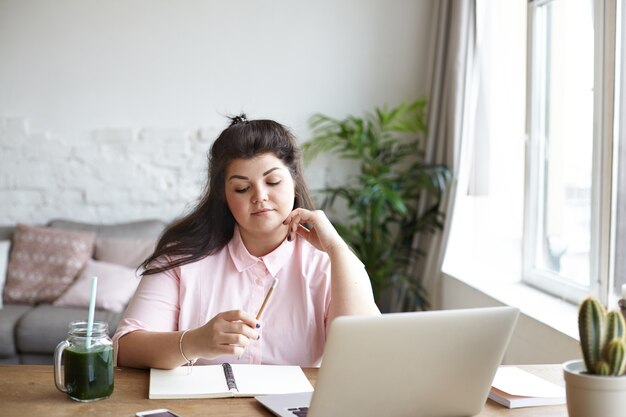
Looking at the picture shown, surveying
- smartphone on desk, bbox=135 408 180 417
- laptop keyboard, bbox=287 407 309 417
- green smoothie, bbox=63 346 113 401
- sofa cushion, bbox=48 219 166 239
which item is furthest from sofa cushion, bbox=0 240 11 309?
laptop keyboard, bbox=287 407 309 417

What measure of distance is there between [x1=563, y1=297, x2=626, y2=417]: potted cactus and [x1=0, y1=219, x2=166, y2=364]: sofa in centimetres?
272

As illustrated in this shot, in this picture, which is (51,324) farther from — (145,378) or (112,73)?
(145,378)

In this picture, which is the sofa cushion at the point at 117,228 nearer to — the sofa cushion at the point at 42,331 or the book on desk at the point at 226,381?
the sofa cushion at the point at 42,331

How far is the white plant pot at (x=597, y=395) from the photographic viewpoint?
4.37 feet

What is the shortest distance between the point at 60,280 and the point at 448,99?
2.24 m

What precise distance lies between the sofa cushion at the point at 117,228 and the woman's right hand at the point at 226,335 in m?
2.79

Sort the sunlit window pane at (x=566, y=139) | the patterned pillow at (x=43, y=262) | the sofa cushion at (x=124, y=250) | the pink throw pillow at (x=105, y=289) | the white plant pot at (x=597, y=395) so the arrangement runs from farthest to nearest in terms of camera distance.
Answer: the sofa cushion at (x=124, y=250) < the patterned pillow at (x=43, y=262) < the pink throw pillow at (x=105, y=289) < the sunlit window pane at (x=566, y=139) < the white plant pot at (x=597, y=395)

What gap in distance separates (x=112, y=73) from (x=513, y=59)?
7.25 ft

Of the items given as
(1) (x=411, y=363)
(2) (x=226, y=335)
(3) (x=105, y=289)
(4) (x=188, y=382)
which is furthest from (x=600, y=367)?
(3) (x=105, y=289)

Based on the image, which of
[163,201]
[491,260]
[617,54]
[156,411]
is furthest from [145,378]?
[163,201]

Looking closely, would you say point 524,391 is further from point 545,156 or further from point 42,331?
point 42,331

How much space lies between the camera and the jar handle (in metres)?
1.61

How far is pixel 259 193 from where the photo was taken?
79.7 inches

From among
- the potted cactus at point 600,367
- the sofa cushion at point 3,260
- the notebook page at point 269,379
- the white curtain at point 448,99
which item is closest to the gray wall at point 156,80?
the white curtain at point 448,99
